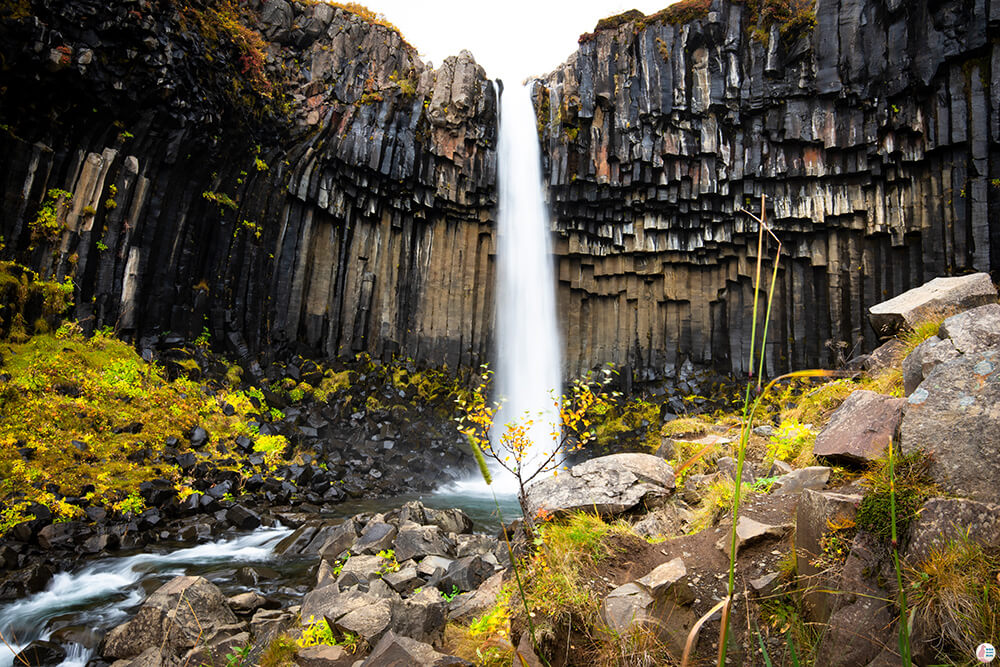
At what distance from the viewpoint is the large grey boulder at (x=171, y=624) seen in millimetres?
5430

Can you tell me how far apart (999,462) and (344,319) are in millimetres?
18110

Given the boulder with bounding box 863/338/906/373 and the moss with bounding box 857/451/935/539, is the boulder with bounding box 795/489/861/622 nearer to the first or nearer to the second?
the moss with bounding box 857/451/935/539

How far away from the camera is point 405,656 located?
13.9 feet

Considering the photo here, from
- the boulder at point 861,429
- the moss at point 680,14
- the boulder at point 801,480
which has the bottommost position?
the boulder at point 801,480

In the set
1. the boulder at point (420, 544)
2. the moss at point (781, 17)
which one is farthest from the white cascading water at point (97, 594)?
the moss at point (781, 17)

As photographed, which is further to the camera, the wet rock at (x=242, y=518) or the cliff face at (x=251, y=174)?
the cliff face at (x=251, y=174)

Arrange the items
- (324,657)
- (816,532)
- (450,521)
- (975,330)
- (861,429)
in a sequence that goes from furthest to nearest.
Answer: (450,521)
(324,657)
(861,429)
(975,330)
(816,532)

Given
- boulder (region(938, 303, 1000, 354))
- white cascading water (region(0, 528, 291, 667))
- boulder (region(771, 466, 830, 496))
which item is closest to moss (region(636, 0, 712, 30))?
boulder (region(938, 303, 1000, 354))

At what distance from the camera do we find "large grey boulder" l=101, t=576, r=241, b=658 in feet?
17.8

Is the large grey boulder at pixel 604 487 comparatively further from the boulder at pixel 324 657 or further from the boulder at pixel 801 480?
the boulder at pixel 324 657

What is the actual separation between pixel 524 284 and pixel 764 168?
9641 mm

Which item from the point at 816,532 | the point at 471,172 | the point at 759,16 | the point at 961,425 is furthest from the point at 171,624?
the point at 759,16

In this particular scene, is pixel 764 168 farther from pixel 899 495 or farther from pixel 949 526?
pixel 949 526

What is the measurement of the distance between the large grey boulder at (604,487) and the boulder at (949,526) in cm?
252
